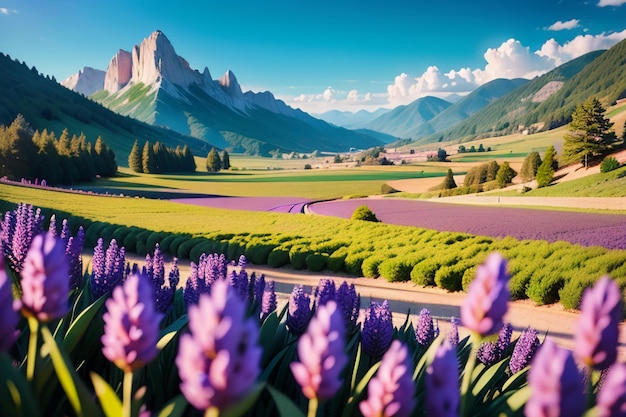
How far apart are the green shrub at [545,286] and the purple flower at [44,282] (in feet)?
36.1

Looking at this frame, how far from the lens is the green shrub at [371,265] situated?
13.1 m

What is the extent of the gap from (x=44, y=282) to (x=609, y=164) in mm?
15045

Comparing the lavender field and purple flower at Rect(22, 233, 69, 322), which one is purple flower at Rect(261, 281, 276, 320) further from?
the lavender field

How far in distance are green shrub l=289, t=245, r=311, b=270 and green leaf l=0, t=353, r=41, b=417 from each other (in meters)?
12.8

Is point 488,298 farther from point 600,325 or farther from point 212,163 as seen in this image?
point 212,163

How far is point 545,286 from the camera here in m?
9.96

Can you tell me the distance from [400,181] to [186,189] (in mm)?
26084

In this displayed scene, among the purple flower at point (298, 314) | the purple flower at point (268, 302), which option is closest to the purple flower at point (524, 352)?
the purple flower at point (298, 314)

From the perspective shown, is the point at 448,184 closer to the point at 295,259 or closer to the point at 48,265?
the point at 295,259

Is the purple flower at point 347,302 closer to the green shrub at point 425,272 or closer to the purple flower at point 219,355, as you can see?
the purple flower at point 219,355

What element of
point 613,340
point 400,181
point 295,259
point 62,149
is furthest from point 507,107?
point 613,340

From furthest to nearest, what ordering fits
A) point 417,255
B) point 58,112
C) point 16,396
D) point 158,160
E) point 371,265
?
point 58,112 < point 158,160 < point 371,265 < point 417,255 < point 16,396

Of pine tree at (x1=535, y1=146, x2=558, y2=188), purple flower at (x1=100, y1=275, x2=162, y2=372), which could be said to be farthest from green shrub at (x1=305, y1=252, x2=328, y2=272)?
purple flower at (x1=100, y1=275, x2=162, y2=372)

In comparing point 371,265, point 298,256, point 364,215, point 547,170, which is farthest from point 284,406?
point 364,215
